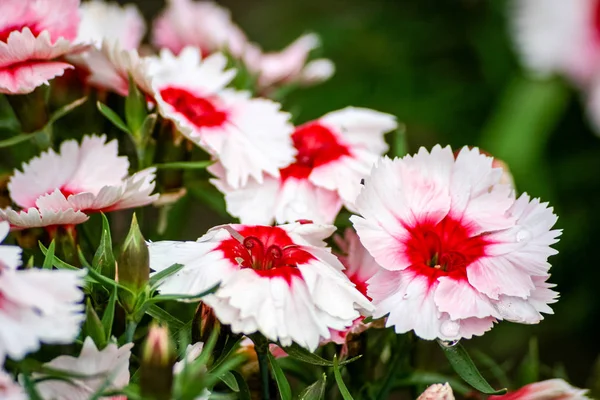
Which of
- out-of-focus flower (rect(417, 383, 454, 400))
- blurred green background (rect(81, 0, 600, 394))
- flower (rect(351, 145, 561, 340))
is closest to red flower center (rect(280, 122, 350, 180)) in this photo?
flower (rect(351, 145, 561, 340))

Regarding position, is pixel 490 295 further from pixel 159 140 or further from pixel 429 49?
pixel 429 49

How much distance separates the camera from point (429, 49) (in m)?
2.25

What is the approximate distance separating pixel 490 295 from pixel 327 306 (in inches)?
4.7

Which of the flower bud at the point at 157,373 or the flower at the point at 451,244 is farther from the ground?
the flower at the point at 451,244

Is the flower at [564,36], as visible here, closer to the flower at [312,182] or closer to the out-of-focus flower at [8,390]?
the flower at [312,182]

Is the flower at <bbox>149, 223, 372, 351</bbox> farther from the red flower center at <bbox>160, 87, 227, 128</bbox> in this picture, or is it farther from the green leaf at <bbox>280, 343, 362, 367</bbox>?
the red flower center at <bbox>160, 87, 227, 128</bbox>

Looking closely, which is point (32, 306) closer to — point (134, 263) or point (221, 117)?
point (134, 263)

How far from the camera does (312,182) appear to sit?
72 centimetres

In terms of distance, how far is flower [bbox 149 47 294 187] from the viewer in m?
0.70

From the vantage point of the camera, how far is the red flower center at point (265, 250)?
589 millimetres

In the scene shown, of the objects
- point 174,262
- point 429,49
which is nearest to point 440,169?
point 174,262

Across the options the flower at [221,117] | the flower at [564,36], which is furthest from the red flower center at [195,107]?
the flower at [564,36]

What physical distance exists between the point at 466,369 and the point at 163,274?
22 centimetres

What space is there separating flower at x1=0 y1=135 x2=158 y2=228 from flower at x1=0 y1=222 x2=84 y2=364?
12 centimetres
